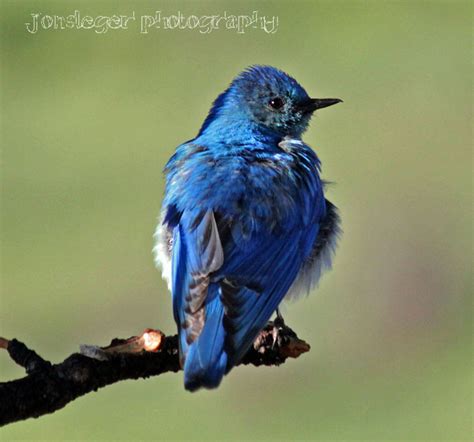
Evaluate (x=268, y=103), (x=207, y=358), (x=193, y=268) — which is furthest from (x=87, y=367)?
(x=268, y=103)

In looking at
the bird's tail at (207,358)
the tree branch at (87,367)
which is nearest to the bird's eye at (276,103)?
the tree branch at (87,367)

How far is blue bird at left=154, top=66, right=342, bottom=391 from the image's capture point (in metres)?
5.76

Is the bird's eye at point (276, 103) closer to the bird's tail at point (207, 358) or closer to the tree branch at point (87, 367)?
the tree branch at point (87, 367)

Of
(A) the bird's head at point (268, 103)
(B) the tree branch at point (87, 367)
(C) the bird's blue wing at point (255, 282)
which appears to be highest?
(A) the bird's head at point (268, 103)

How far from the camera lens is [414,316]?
1133 centimetres

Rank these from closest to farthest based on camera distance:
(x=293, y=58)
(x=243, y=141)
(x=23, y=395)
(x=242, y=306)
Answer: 1. (x=23, y=395)
2. (x=242, y=306)
3. (x=243, y=141)
4. (x=293, y=58)

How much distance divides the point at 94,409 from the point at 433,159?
583 centimetres

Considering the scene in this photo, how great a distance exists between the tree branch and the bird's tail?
0.22m

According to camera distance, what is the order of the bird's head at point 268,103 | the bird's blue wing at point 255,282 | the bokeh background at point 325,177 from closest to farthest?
the bird's blue wing at point 255,282 → the bird's head at point 268,103 → the bokeh background at point 325,177

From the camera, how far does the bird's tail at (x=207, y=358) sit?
5398 mm

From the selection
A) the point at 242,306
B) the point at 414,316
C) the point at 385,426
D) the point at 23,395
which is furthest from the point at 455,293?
the point at 23,395

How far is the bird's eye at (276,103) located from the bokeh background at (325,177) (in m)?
3.21

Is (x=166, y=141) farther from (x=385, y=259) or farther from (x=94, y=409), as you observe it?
(x=94, y=409)

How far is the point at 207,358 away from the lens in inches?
215
